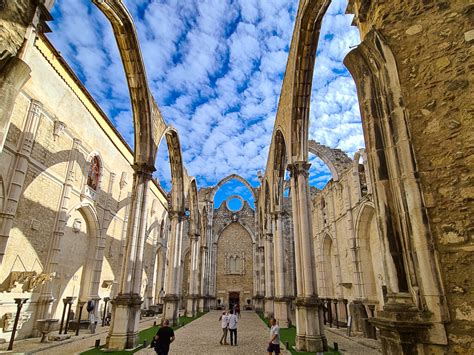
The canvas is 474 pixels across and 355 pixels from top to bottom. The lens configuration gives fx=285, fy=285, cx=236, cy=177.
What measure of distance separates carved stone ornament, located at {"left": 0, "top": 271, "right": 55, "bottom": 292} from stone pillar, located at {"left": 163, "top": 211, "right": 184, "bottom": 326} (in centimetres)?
584

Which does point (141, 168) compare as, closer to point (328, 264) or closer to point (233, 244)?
point (328, 264)

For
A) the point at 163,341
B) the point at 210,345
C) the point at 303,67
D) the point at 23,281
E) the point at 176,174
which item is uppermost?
the point at 303,67

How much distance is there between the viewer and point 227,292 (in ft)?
94.7

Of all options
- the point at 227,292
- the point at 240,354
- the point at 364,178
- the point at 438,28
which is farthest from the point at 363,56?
the point at 227,292

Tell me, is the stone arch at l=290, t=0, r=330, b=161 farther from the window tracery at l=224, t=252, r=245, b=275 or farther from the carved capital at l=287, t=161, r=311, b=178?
the window tracery at l=224, t=252, r=245, b=275

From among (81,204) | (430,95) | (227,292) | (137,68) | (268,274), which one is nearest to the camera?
(430,95)

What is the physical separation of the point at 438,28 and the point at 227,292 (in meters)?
28.8

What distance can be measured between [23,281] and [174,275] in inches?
271

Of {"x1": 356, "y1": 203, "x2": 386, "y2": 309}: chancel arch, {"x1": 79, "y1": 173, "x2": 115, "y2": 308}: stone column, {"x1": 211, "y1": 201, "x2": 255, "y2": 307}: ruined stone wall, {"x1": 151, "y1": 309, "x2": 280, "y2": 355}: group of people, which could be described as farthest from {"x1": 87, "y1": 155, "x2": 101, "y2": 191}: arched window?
{"x1": 211, "y1": 201, "x2": 255, "y2": 307}: ruined stone wall

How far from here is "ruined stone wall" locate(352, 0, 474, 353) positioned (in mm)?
2988

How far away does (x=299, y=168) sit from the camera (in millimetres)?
10516

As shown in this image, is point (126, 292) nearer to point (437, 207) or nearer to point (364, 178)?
point (437, 207)

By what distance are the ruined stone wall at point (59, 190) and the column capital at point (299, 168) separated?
31.0 feet

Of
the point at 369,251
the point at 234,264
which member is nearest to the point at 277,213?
the point at 369,251
